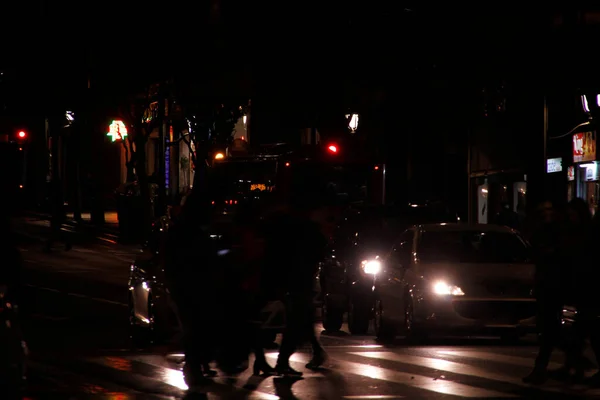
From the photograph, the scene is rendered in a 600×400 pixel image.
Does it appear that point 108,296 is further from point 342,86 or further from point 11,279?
point 342,86

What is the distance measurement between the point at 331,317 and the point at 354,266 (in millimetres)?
865

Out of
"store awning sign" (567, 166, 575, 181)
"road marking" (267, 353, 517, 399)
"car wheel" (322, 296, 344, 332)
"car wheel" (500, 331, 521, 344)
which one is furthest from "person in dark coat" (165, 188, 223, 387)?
"store awning sign" (567, 166, 575, 181)

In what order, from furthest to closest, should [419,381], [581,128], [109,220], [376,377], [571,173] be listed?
[109,220]
[571,173]
[581,128]
[376,377]
[419,381]

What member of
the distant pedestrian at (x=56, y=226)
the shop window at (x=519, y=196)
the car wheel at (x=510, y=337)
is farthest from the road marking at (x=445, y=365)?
the distant pedestrian at (x=56, y=226)

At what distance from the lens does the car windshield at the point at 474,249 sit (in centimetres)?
1664

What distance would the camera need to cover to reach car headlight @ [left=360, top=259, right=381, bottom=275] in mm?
18134

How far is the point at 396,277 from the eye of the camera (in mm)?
16875

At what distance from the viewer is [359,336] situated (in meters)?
17.9

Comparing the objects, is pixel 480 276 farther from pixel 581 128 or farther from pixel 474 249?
pixel 581 128

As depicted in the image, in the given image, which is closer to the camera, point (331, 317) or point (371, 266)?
point (371, 266)

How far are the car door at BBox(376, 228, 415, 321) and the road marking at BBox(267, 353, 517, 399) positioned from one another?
268cm

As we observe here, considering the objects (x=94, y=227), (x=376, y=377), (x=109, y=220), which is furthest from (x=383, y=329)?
(x=109, y=220)

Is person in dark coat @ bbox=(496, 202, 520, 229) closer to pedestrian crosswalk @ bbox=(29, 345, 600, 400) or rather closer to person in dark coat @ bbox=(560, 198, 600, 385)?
pedestrian crosswalk @ bbox=(29, 345, 600, 400)

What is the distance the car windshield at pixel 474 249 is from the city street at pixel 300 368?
1079 millimetres
